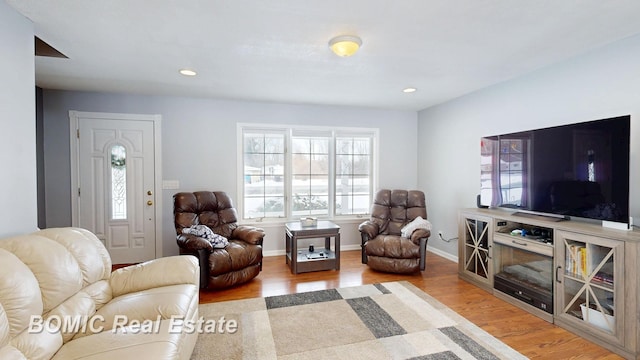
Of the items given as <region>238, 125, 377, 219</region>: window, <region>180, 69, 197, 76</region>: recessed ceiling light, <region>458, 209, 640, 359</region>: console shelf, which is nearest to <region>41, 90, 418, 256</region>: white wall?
<region>238, 125, 377, 219</region>: window

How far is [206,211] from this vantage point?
386 cm

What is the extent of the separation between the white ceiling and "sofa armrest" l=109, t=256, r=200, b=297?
68.7 inches

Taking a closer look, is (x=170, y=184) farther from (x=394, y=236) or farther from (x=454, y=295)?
(x=454, y=295)

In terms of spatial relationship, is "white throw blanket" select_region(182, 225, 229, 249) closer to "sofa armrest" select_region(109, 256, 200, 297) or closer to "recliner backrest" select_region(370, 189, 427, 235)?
"sofa armrest" select_region(109, 256, 200, 297)

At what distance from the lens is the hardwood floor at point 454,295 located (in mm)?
2217

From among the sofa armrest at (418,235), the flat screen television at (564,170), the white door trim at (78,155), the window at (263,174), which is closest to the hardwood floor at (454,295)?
the sofa armrest at (418,235)

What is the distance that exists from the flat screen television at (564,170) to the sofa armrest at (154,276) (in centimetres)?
313

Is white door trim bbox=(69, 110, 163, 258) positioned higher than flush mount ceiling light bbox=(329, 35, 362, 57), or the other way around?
flush mount ceiling light bbox=(329, 35, 362, 57)

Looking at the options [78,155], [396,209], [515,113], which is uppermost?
[515,113]

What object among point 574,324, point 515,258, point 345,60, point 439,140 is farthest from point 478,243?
point 345,60

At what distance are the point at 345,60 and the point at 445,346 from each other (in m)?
2.52

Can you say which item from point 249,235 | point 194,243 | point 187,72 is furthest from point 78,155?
point 249,235

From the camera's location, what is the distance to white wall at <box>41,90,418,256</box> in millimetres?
3881

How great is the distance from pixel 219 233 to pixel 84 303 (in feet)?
6.75
